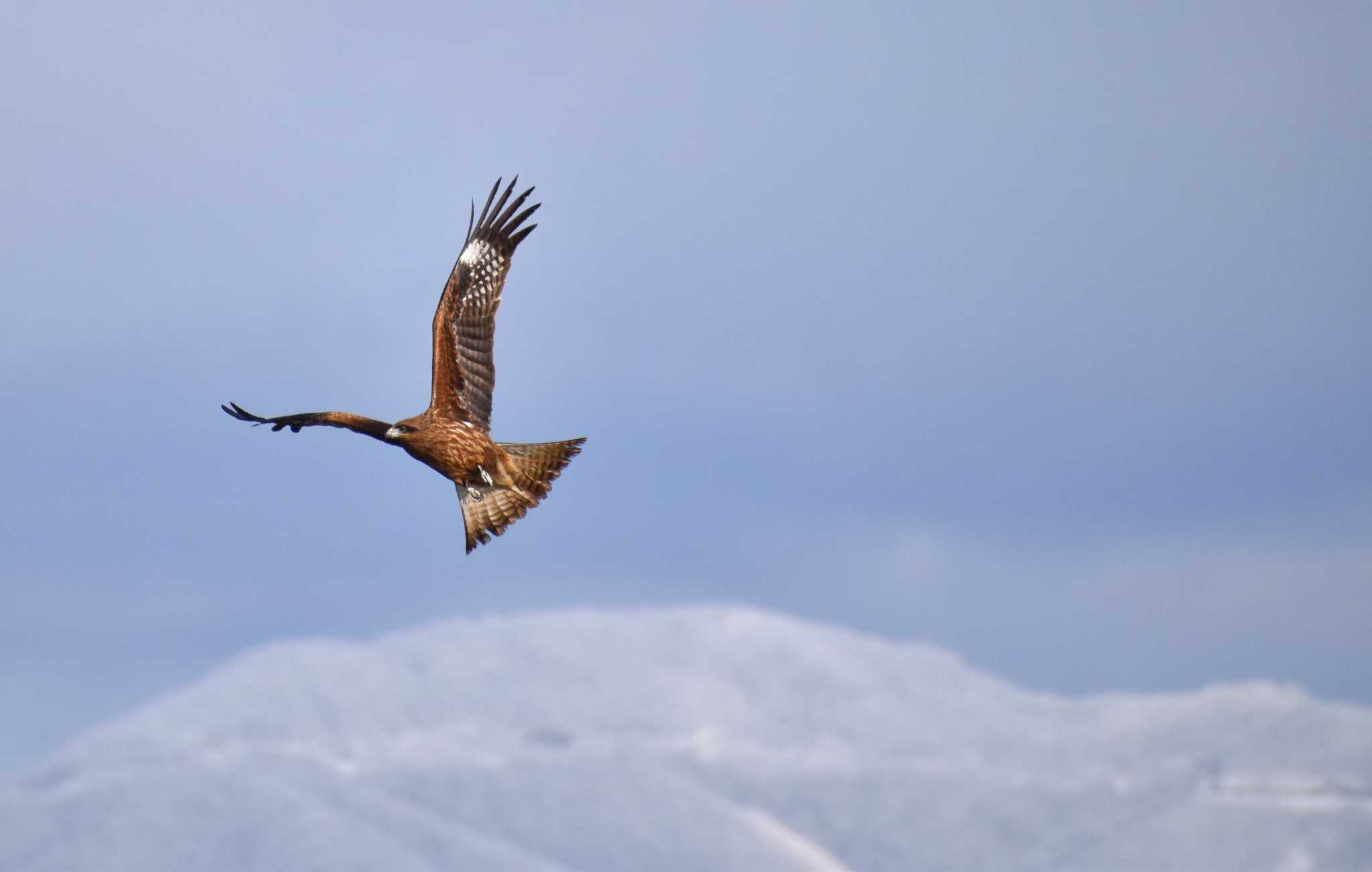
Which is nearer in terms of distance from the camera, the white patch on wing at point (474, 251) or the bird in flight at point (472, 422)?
the bird in flight at point (472, 422)

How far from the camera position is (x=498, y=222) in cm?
2556

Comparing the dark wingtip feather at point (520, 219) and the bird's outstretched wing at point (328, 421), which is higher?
the dark wingtip feather at point (520, 219)

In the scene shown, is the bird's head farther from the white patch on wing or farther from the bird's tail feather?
the white patch on wing

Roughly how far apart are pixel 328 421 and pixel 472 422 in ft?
7.59

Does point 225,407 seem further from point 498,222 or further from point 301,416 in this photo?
point 498,222

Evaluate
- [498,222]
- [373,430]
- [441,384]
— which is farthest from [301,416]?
[498,222]

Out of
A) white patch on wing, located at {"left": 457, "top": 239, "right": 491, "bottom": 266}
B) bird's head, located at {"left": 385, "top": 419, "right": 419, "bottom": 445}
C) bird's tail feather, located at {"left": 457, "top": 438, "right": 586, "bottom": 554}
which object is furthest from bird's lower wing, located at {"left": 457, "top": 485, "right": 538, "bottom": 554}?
white patch on wing, located at {"left": 457, "top": 239, "right": 491, "bottom": 266}

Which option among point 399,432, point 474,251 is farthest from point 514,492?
point 474,251

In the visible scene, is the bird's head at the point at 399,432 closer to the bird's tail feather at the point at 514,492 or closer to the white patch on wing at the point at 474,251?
the bird's tail feather at the point at 514,492

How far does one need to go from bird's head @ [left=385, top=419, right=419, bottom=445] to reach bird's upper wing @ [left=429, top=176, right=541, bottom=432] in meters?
1.00

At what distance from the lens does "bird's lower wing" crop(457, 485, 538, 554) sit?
74.1 feet

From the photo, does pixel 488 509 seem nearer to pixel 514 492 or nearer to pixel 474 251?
pixel 514 492

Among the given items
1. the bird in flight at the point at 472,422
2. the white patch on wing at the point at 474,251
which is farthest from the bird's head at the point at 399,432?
the white patch on wing at the point at 474,251

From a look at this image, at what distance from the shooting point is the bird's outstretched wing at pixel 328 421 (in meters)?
21.4
